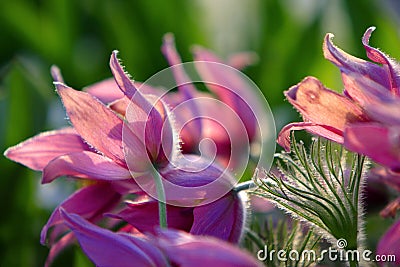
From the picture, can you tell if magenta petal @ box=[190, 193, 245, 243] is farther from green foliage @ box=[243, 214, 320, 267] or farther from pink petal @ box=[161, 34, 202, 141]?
pink petal @ box=[161, 34, 202, 141]

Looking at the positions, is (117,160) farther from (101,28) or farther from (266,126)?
(101,28)

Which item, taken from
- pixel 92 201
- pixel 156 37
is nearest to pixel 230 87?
pixel 92 201

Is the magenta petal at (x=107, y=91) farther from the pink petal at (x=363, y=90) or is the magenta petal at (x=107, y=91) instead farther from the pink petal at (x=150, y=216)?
the pink petal at (x=363, y=90)

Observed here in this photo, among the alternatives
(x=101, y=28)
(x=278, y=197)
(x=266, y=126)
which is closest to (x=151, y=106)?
(x=278, y=197)

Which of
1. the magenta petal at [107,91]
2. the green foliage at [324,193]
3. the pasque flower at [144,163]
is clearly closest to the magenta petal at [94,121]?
the pasque flower at [144,163]

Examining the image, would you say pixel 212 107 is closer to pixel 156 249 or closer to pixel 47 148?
pixel 47 148
